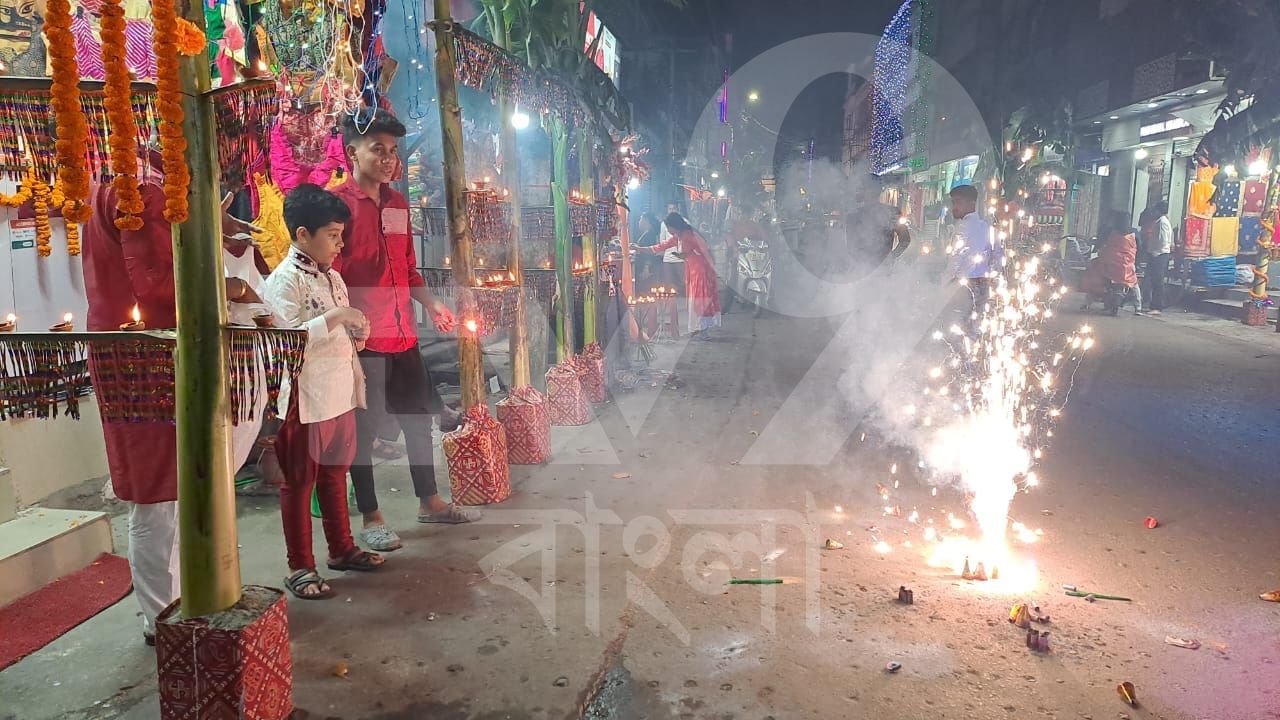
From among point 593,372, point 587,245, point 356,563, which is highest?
point 587,245

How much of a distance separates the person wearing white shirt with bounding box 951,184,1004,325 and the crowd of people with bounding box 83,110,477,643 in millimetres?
6733

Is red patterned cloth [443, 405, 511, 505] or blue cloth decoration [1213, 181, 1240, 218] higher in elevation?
blue cloth decoration [1213, 181, 1240, 218]

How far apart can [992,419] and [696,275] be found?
755cm

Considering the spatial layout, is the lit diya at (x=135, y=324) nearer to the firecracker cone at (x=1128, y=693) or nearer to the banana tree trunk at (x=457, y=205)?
the banana tree trunk at (x=457, y=205)

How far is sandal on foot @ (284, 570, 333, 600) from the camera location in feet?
13.1

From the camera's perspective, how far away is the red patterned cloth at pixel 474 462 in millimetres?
5371

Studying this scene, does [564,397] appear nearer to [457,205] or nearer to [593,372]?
[593,372]

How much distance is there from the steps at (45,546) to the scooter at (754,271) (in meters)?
14.5

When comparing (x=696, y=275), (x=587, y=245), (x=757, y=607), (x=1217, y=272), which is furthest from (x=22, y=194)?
(x=1217, y=272)

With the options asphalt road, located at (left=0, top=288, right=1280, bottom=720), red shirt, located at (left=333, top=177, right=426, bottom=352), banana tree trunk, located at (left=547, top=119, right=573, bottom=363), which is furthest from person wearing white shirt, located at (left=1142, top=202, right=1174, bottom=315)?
red shirt, located at (left=333, top=177, right=426, bottom=352)

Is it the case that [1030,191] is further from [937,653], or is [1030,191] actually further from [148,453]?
[148,453]

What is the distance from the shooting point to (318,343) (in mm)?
3859

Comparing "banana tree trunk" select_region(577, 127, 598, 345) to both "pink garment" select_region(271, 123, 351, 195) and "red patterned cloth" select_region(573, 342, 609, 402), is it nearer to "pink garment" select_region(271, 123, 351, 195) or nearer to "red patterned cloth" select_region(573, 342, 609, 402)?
"red patterned cloth" select_region(573, 342, 609, 402)

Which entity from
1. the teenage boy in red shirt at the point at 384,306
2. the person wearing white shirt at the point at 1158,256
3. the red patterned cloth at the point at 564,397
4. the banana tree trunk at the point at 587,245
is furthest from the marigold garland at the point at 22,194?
the person wearing white shirt at the point at 1158,256
